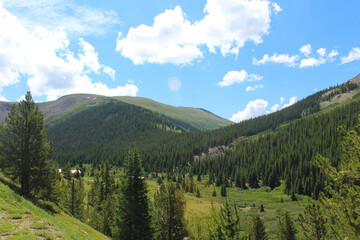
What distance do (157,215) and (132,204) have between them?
40.7ft

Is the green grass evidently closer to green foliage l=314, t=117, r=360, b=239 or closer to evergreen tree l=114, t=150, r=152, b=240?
evergreen tree l=114, t=150, r=152, b=240

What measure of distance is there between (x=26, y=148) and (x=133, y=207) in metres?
16.2

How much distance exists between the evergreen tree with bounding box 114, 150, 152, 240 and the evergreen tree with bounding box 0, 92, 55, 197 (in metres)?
11.4

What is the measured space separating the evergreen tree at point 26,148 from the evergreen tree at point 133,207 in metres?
11.4

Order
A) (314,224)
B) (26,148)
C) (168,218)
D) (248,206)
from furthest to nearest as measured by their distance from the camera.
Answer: (248,206)
(168,218)
(314,224)
(26,148)

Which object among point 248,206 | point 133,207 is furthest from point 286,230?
point 248,206

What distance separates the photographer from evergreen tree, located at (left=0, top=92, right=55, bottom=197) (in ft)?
86.3

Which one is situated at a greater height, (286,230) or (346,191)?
(346,191)

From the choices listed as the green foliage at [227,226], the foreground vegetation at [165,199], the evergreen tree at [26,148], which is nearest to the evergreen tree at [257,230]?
the foreground vegetation at [165,199]

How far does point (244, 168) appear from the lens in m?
141

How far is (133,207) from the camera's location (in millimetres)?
26141

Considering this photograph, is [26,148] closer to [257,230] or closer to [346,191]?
[346,191]

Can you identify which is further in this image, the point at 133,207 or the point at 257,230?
the point at 257,230

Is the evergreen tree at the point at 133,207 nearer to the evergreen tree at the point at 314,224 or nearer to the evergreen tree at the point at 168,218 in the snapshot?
the evergreen tree at the point at 168,218
